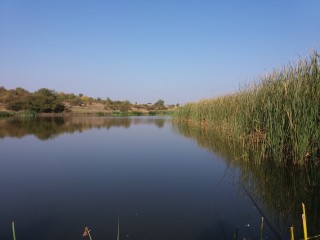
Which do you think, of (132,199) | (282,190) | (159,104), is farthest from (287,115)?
(159,104)

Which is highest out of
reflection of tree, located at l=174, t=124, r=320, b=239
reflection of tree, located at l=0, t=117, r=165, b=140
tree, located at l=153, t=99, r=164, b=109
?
tree, located at l=153, t=99, r=164, b=109

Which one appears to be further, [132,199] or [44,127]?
[44,127]

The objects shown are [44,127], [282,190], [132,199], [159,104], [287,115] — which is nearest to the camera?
[132,199]

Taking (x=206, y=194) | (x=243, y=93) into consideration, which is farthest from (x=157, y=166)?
(x=243, y=93)

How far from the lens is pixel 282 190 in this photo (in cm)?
420

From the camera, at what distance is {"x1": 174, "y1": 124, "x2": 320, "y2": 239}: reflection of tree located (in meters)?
3.12

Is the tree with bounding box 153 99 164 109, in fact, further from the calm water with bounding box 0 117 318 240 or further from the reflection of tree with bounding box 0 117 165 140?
the calm water with bounding box 0 117 318 240

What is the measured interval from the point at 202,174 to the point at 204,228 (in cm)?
247

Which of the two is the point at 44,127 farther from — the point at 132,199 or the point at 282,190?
the point at 282,190

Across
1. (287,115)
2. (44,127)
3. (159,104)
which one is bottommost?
(44,127)

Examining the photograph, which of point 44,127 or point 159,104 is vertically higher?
point 159,104

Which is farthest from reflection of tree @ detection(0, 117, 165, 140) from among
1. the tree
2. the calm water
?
the tree

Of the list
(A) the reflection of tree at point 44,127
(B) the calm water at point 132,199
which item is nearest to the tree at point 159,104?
(A) the reflection of tree at point 44,127

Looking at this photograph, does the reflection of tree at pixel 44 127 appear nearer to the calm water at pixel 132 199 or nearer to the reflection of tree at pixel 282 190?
the calm water at pixel 132 199
